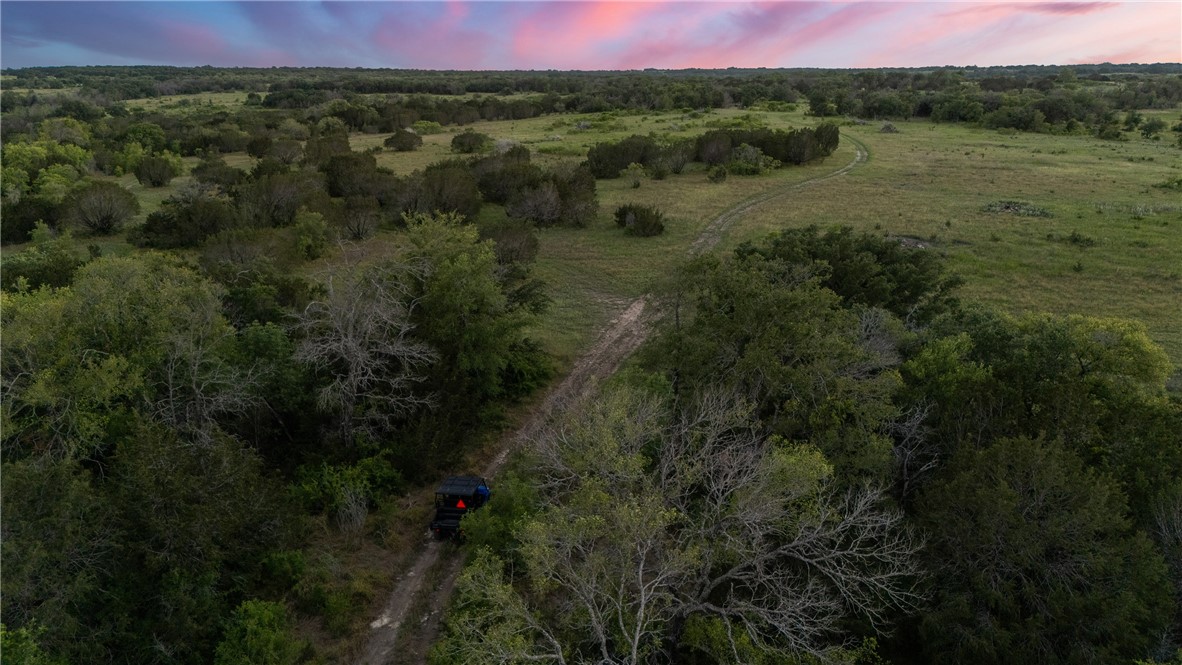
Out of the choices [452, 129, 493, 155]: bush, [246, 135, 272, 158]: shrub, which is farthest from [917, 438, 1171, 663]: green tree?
[246, 135, 272, 158]: shrub

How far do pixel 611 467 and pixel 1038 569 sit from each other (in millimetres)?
6930

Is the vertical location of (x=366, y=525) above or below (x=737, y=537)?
below

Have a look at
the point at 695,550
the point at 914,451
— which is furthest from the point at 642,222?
the point at 695,550

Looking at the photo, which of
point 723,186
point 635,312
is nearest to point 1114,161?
point 723,186

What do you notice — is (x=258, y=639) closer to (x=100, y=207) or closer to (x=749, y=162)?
(x=100, y=207)

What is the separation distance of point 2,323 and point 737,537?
51.1ft

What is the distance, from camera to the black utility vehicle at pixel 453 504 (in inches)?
537

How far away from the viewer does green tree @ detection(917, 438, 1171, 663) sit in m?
9.21

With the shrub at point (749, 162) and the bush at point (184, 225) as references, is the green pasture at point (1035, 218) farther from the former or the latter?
the bush at point (184, 225)

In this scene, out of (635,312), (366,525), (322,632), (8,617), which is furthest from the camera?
(635,312)

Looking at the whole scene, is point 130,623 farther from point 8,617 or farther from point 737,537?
point 737,537

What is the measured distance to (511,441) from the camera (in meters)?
17.4

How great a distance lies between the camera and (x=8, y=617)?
8.91m

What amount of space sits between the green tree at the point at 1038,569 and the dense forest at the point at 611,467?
5cm
